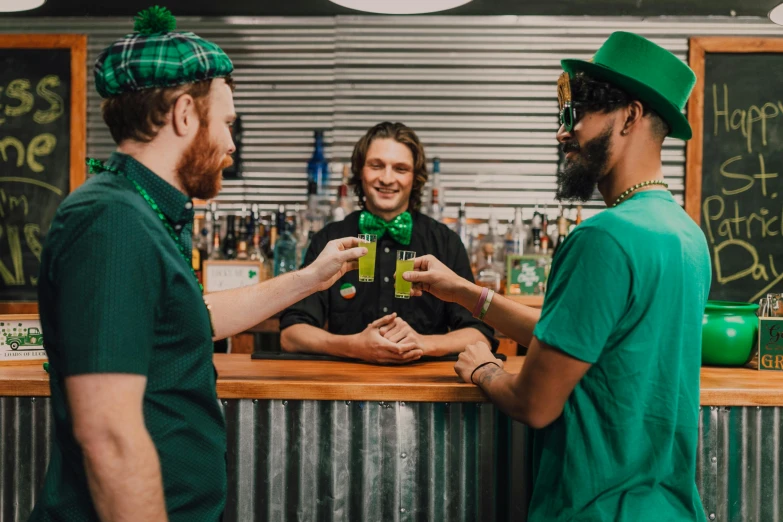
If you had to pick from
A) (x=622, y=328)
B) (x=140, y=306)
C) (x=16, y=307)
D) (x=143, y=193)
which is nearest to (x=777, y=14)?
(x=622, y=328)

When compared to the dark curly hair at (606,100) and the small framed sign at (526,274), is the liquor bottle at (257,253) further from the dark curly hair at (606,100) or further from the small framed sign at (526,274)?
the dark curly hair at (606,100)

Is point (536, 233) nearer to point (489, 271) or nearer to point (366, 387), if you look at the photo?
point (489, 271)

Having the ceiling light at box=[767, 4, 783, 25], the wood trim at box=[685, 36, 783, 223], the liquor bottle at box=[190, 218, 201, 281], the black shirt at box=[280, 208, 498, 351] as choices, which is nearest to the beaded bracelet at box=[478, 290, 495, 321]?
the black shirt at box=[280, 208, 498, 351]

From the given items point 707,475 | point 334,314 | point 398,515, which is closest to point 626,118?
point 707,475

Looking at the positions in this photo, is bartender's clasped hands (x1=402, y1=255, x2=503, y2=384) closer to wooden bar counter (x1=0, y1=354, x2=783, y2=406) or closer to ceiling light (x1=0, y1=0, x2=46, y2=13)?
wooden bar counter (x1=0, y1=354, x2=783, y2=406)

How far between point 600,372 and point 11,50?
432 cm

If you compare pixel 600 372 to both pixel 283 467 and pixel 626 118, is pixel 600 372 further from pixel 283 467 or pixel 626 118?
pixel 283 467

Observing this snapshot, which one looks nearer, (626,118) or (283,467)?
(626,118)

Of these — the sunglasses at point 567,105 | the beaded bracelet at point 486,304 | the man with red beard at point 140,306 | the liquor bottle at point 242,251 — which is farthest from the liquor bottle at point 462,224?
the man with red beard at point 140,306

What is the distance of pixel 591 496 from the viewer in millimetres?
1463

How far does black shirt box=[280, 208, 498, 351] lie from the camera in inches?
124

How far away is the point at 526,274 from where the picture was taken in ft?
12.4

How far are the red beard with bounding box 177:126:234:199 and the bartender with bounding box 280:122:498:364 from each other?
156 centimetres

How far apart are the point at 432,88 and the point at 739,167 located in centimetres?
194
